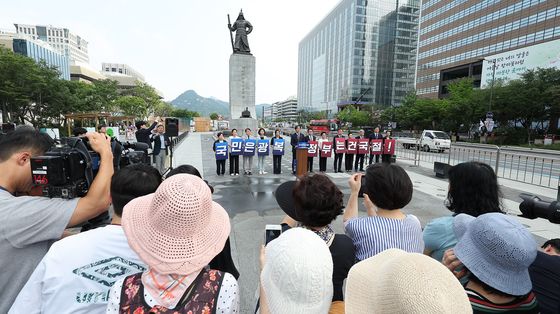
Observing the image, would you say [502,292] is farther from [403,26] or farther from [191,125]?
[403,26]

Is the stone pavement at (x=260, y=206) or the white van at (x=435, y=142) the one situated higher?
the white van at (x=435, y=142)

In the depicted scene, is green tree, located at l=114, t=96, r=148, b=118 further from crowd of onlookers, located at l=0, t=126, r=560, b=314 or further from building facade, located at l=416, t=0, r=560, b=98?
crowd of onlookers, located at l=0, t=126, r=560, b=314

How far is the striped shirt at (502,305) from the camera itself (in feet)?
4.94

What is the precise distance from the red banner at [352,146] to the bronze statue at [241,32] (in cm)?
1191

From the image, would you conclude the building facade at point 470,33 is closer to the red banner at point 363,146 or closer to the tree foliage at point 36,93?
the red banner at point 363,146

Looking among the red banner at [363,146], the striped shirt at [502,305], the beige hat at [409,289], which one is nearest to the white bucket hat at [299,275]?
the beige hat at [409,289]

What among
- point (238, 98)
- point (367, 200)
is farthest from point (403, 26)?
→ point (367, 200)

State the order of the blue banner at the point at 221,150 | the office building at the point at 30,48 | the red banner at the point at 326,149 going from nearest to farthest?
the blue banner at the point at 221,150, the red banner at the point at 326,149, the office building at the point at 30,48

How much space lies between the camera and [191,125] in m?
50.5

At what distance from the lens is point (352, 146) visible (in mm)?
11867

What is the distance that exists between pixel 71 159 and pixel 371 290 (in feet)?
6.53

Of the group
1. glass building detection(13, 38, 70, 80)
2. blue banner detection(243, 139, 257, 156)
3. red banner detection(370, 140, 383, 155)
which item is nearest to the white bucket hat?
blue banner detection(243, 139, 257, 156)

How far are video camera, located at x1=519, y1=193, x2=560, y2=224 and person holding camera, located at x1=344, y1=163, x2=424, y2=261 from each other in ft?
3.31

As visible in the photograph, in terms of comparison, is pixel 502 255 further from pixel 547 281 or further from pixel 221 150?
pixel 221 150
